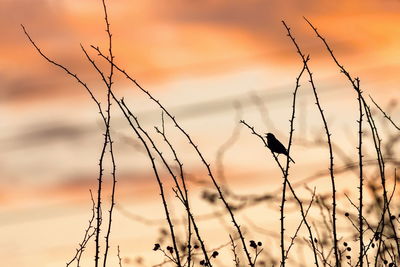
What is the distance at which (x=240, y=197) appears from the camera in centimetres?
863

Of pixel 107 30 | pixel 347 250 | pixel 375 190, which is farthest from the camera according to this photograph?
pixel 375 190

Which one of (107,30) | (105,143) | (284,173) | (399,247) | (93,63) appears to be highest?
(107,30)

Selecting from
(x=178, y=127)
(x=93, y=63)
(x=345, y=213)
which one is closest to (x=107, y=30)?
(x=93, y=63)

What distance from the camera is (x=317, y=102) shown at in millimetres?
7121

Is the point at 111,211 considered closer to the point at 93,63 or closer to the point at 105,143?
the point at 105,143

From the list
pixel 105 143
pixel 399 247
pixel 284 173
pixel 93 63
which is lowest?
pixel 399 247

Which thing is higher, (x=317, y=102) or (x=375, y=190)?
(x=375, y=190)

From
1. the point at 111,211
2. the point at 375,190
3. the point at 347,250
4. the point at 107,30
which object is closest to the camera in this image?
the point at 111,211

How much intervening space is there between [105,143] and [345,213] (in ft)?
8.16

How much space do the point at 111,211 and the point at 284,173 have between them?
1288 mm

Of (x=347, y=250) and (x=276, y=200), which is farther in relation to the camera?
(x=347, y=250)

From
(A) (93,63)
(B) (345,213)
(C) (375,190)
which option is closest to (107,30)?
(A) (93,63)

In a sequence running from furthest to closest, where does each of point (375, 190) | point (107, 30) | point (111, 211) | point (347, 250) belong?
point (375, 190) < point (347, 250) < point (107, 30) < point (111, 211)

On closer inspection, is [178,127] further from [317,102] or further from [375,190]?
[375,190]
